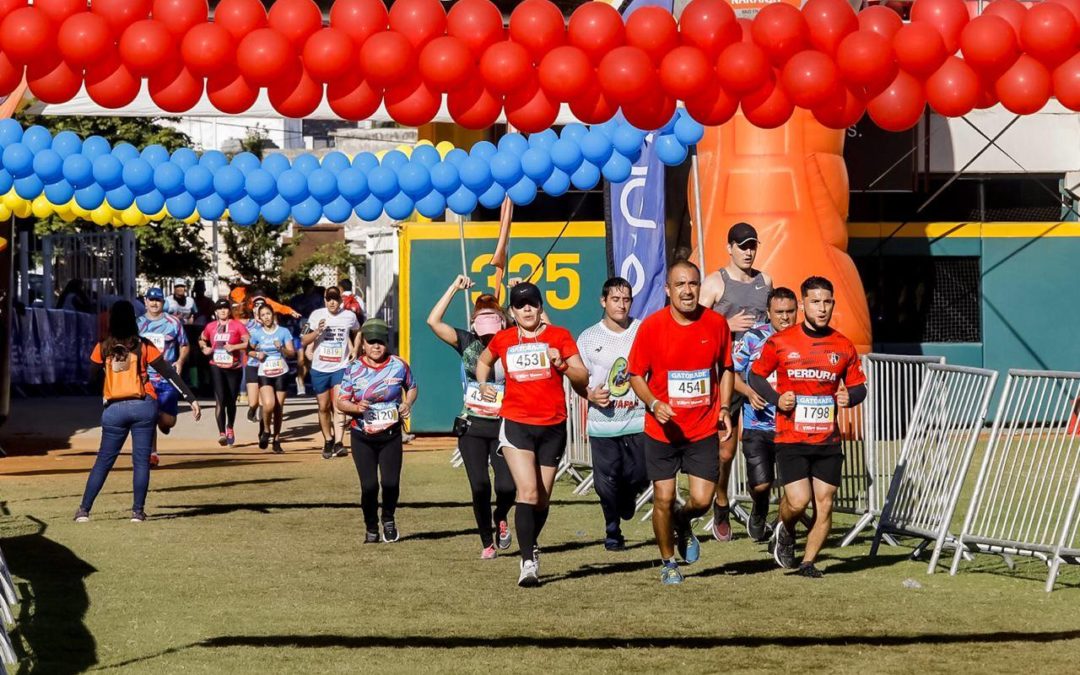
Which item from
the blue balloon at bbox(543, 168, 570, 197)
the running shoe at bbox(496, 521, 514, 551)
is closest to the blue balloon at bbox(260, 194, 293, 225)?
the blue balloon at bbox(543, 168, 570, 197)

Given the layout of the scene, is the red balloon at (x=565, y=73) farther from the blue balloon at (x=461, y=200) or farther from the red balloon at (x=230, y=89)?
the blue balloon at (x=461, y=200)

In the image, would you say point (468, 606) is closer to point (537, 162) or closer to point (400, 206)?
point (537, 162)

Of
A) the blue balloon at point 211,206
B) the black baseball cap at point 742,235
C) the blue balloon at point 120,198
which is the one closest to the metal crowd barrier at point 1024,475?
the black baseball cap at point 742,235

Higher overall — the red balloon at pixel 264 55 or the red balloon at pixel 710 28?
the red balloon at pixel 710 28

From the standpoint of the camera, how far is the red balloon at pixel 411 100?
900 cm

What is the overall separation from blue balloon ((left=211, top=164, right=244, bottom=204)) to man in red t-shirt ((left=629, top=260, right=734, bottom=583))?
623 cm

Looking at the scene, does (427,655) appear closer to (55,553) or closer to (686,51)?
(686,51)

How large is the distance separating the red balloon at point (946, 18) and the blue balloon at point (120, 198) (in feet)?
32.5

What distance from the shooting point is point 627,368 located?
39.3ft

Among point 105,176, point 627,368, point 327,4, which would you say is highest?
point 327,4

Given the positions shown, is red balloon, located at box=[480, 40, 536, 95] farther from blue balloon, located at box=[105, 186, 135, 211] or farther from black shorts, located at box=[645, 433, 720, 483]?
blue balloon, located at box=[105, 186, 135, 211]

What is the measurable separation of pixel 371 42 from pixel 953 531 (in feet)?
23.0

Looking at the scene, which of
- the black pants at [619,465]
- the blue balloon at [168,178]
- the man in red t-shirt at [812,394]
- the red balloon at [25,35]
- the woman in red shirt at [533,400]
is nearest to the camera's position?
the red balloon at [25,35]

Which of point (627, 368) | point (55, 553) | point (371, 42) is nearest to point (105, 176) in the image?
point (55, 553)
